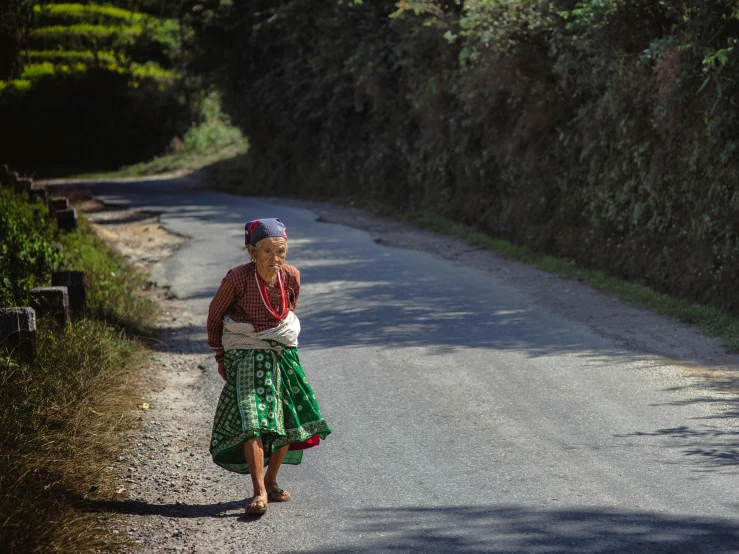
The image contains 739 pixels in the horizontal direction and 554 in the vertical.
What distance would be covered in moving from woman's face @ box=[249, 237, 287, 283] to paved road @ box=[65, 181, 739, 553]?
1323mm

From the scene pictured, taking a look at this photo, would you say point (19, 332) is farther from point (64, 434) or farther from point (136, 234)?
point (136, 234)

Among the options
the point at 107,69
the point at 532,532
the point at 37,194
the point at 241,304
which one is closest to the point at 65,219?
the point at 37,194

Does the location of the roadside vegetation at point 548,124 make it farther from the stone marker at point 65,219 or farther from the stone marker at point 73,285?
the stone marker at point 65,219

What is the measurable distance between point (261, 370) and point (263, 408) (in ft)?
0.71

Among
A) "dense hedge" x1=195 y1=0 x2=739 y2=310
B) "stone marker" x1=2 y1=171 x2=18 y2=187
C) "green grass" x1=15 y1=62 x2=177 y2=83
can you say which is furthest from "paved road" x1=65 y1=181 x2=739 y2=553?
"green grass" x1=15 y1=62 x2=177 y2=83

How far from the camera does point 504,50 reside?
16.7 meters

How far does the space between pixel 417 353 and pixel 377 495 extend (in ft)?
11.7

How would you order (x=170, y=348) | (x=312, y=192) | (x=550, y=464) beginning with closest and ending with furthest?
(x=550, y=464) → (x=170, y=348) → (x=312, y=192)

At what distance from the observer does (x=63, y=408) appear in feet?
20.9

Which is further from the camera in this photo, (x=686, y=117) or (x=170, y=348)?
(x=686, y=117)

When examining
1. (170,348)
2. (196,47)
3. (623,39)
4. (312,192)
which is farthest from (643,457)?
(196,47)

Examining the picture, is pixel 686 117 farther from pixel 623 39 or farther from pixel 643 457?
pixel 643 457

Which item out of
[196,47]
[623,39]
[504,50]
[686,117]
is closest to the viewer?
[686,117]

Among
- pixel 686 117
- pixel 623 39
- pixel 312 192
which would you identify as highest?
pixel 623 39
